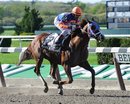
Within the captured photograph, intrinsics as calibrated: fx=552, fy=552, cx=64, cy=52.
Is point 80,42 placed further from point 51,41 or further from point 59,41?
point 51,41

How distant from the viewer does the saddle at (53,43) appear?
31.1 feet

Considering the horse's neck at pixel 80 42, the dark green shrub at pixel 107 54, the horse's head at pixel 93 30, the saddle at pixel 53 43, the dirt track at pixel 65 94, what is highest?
the horse's head at pixel 93 30

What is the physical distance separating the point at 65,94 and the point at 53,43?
912mm

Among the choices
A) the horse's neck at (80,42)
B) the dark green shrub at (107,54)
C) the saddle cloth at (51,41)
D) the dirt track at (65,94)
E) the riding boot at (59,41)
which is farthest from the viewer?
the dark green shrub at (107,54)

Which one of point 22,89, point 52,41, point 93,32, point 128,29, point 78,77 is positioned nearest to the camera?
point 93,32

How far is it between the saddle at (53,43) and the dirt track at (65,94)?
79cm

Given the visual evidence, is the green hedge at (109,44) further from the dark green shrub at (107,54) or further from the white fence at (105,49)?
the white fence at (105,49)

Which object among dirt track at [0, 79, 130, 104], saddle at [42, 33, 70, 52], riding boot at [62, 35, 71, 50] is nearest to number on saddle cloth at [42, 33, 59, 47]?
saddle at [42, 33, 70, 52]

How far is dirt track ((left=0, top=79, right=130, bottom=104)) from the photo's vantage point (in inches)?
327

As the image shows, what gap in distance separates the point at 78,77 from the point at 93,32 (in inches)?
111

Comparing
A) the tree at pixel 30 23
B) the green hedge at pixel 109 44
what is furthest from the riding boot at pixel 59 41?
the tree at pixel 30 23

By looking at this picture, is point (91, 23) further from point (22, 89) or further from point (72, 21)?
point (22, 89)

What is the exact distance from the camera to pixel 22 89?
33.8 ft

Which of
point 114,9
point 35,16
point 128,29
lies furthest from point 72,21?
point 35,16
